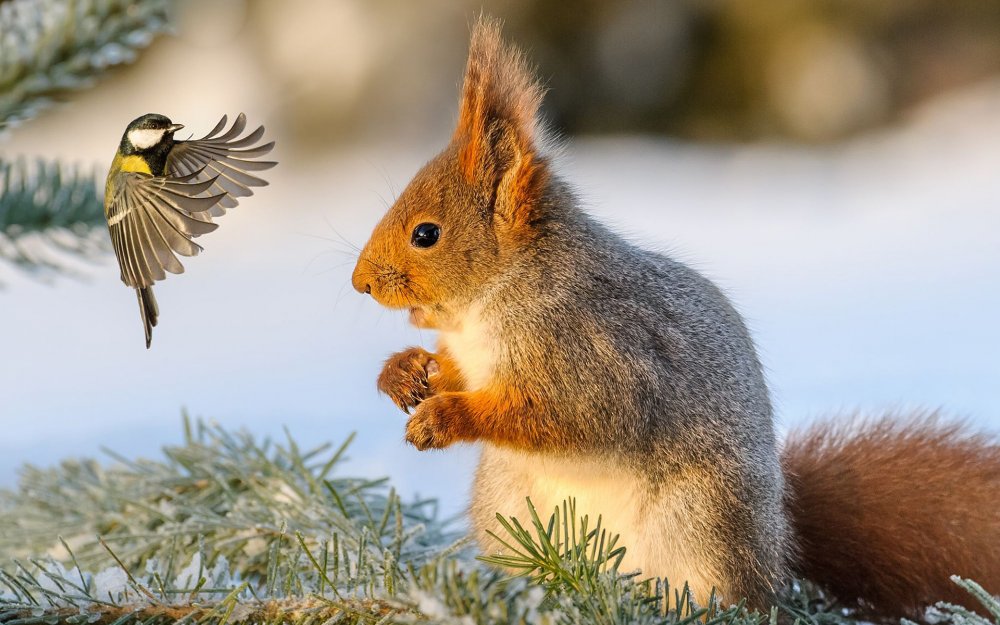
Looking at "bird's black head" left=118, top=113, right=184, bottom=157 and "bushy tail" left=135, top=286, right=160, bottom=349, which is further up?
"bird's black head" left=118, top=113, right=184, bottom=157

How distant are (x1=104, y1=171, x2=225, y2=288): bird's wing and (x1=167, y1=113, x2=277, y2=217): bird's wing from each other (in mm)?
28

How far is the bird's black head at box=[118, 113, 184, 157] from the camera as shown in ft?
2.08

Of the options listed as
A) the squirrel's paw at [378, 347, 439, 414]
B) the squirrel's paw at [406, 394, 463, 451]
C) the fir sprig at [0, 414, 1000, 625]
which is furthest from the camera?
the squirrel's paw at [378, 347, 439, 414]

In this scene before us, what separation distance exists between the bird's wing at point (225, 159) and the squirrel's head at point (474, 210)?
27 cm

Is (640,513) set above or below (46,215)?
below

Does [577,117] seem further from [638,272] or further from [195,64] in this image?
[638,272]

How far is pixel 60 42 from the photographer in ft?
3.12

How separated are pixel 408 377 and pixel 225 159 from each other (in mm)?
342

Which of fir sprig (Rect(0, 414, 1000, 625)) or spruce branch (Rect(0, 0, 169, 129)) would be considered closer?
fir sprig (Rect(0, 414, 1000, 625))

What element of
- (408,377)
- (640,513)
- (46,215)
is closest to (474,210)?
(408,377)

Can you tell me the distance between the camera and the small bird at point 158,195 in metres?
0.62

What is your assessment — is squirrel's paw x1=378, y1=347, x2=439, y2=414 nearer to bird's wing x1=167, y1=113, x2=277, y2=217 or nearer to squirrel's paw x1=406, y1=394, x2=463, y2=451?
squirrel's paw x1=406, y1=394, x2=463, y2=451

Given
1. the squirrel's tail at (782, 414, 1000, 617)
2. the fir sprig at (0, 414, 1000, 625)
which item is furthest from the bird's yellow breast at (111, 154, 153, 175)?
the squirrel's tail at (782, 414, 1000, 617)

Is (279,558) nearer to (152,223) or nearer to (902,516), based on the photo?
(152,223)
